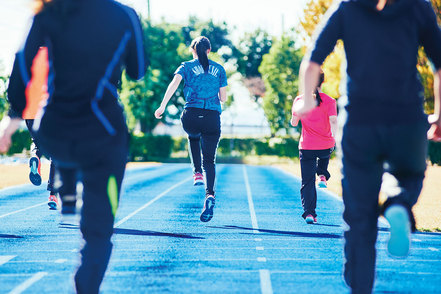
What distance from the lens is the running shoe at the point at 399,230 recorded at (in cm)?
298

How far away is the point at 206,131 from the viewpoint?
6758 mm

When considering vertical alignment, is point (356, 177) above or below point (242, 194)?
above

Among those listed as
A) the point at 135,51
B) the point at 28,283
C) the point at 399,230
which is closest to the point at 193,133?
the point at 28,283

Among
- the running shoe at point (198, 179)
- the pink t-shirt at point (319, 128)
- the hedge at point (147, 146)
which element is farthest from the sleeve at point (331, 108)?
the hedge at point (147, 146)

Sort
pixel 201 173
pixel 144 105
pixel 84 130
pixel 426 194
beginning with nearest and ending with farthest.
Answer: pixel 84 130, pixel 201 173, pixel 426 194, pixel 144 105

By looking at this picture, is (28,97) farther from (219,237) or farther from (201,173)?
(201,173)

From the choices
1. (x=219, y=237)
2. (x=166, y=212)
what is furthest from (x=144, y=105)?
(x=219, y=237)

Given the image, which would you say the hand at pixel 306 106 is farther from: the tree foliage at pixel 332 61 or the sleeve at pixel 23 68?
the tree foliage at pixel 332 61

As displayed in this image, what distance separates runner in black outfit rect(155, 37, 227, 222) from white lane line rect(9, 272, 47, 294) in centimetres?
243

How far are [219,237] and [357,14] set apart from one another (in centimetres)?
402

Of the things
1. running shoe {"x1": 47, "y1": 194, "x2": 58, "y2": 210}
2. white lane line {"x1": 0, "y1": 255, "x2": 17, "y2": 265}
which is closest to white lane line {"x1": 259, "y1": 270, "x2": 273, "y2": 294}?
white lane line {"x1": 0, "y1": 255, "x2": 17, "y2": 265}

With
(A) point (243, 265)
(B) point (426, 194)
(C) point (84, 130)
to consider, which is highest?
(C) point (84, 130)

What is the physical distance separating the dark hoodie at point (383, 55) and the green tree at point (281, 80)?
40.5m

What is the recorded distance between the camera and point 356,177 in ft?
9.99
